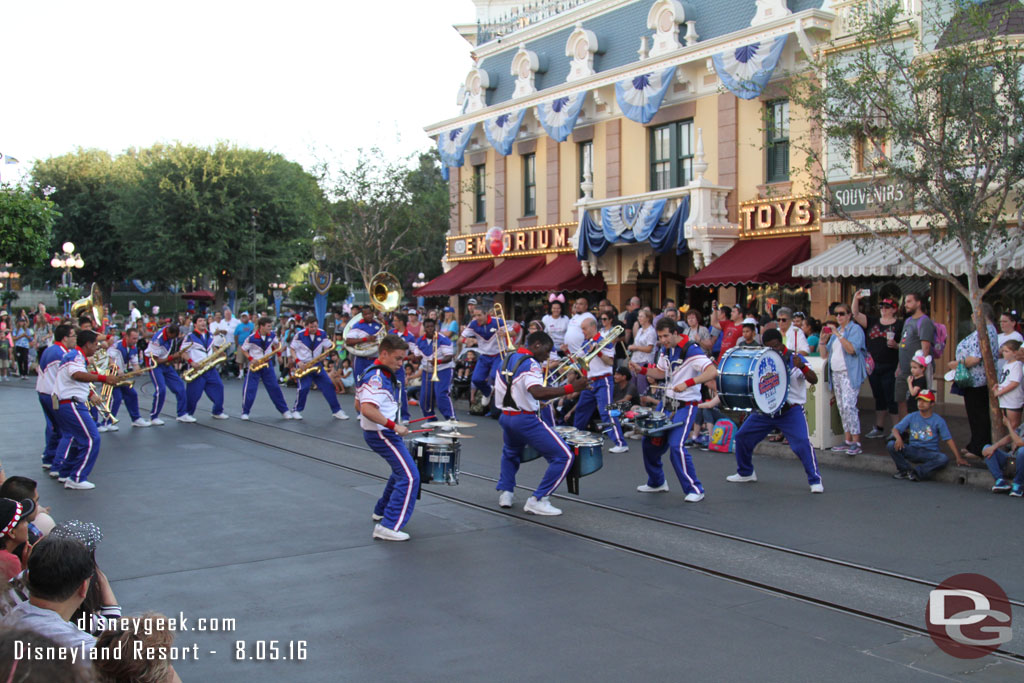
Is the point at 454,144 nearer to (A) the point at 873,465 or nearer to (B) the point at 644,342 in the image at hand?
(B) the point at 644,342

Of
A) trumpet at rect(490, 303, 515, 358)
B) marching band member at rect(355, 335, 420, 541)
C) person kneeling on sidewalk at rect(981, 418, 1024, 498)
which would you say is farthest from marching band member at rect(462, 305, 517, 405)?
person kneeling on sidewalk at rect(981, 418, 1024, 498)

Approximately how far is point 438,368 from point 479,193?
46.8 ft

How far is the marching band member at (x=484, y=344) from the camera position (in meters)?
16.5

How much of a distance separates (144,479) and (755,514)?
682 centimetres

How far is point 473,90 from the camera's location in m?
28.8

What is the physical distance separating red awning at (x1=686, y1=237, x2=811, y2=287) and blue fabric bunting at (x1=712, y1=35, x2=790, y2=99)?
301 cm

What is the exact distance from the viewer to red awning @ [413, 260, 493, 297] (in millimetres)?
27719

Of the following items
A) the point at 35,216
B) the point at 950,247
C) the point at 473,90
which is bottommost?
the point at 950,247

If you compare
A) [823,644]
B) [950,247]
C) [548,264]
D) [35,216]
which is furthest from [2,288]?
[823,644]

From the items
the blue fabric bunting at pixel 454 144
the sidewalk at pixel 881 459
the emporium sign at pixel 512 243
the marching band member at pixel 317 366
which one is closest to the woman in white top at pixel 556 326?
the marching band member at pixel 317 366

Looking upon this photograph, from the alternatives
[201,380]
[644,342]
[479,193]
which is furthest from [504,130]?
[644,342]

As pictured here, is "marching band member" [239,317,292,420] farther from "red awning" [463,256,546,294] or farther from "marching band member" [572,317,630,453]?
"red awning" [463,256,546,294]

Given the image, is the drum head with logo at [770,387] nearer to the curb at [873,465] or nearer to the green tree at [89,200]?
the curb at [873,465]

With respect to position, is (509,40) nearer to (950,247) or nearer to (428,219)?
(428,219)
